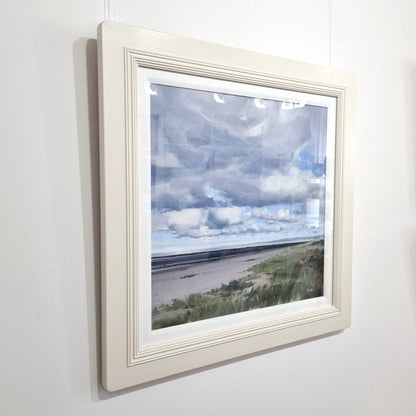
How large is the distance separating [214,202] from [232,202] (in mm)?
48

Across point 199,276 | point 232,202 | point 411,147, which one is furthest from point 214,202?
point 411,147

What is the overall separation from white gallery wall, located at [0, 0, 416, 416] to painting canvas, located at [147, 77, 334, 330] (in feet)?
0.46

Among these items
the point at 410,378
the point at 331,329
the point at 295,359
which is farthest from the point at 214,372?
the point at 410,378

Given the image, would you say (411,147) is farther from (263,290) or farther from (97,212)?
(97,212)

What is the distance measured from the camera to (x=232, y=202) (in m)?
0.88

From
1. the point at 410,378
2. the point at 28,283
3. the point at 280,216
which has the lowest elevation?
the point at 410,378

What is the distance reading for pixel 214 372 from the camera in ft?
2.98

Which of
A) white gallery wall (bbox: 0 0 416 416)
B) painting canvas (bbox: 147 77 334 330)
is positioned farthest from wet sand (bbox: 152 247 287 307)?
white gallery wall (bbox: 0 0 416 416)

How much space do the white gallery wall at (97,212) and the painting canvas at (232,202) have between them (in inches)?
5.5

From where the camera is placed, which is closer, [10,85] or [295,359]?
[10,85]

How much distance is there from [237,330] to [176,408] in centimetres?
22

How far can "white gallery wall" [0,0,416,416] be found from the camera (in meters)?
0.69

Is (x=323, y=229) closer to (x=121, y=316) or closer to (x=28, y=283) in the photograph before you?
(x=121, y=316)

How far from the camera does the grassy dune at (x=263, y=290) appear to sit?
84cm
